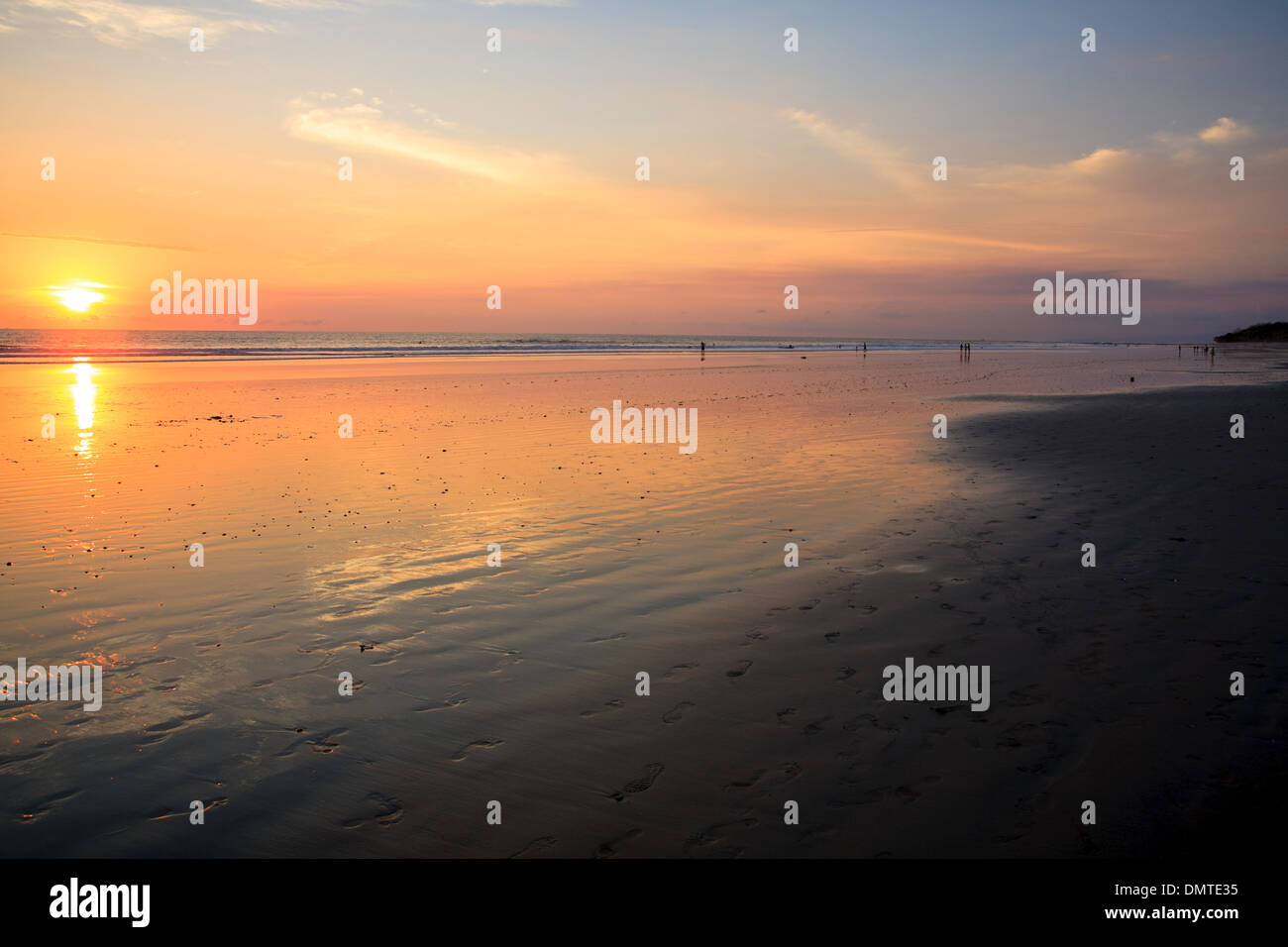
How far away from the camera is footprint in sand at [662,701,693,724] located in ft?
20.5

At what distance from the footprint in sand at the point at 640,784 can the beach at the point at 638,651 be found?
1cm

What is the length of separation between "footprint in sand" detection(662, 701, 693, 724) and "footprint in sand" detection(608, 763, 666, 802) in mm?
660

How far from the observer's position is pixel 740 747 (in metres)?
5.79

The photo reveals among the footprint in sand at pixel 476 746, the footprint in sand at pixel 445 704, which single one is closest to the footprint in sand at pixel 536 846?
the footprint in sand at pixel 476 746

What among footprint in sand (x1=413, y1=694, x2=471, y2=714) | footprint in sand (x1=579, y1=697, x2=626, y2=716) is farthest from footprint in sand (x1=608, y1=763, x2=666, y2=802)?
footprint in sand (x1=413, y1=694, x2=471, y2=714)

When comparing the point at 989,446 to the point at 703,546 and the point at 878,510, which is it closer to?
the point at 878,510

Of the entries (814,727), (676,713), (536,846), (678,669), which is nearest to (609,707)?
(676,713)

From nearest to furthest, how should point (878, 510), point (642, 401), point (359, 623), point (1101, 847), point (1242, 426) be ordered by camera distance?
point (1101, 847) → point (359, 623) → point (878, 510) → point (1242, 426) → point (642, 401)

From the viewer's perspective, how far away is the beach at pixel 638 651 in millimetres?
4980

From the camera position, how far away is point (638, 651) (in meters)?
7.58

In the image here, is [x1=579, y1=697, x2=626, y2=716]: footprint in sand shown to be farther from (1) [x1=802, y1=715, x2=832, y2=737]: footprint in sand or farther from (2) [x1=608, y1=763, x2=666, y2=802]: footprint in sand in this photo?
(1) [x1=802, y1=715, x2=832, y2=737]: footprint in sand
